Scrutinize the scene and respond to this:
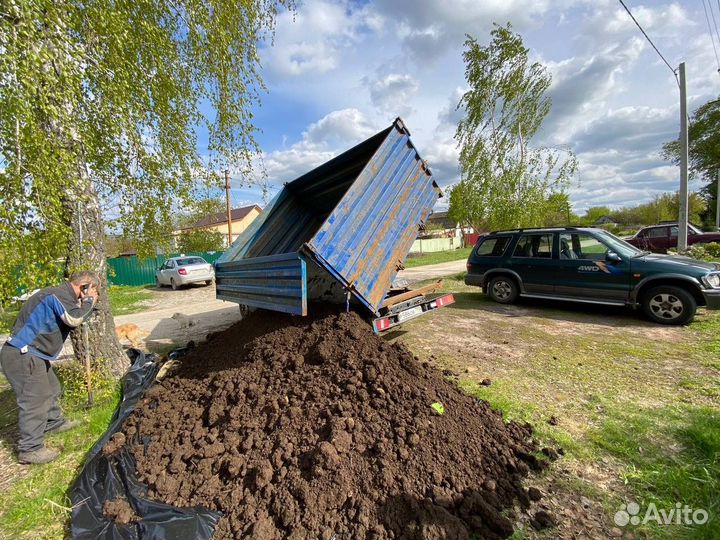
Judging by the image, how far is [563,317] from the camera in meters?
6.53

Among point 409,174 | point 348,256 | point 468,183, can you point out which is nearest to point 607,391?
point 348,256

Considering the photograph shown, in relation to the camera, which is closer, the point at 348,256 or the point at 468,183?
the point at 348,256

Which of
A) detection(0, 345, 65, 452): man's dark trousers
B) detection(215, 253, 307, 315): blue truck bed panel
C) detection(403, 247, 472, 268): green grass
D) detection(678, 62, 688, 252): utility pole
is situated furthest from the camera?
detection(403, 247, 472, 268): green grass

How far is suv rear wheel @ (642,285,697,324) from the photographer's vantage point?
5.41 meters

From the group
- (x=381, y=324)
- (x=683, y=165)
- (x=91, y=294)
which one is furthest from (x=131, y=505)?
(x=683, y=165)

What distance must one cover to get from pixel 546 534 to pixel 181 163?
5.82m

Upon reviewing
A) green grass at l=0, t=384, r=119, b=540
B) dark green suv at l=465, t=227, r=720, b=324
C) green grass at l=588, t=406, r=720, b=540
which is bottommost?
green grass at l=0, t=384, r=119, b=540

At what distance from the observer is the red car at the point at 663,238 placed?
1375 cm

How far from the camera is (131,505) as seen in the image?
234cm

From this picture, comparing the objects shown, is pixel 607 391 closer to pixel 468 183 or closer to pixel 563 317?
pixel 563 317

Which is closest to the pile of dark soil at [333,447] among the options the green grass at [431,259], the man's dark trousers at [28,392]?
the man's dark trousers at [28,392]

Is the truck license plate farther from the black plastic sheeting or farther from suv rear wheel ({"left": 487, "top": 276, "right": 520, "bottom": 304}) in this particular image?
suv rear wheel ({"left": 487, "top": 276, "right": 520, "bottom": 304})

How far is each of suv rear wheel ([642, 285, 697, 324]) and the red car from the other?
35.6 feet

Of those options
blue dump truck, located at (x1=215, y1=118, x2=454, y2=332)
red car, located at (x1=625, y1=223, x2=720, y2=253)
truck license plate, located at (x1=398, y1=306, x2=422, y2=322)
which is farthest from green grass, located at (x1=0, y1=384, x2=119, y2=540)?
red car, located at (x1=625, y1=223, x2=720, y2=253)
